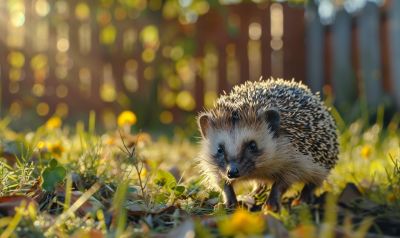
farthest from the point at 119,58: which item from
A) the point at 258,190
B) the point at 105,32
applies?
the point at 258,190

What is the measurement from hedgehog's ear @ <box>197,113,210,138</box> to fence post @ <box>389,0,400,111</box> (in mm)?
5448

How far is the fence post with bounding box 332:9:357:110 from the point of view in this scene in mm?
9992

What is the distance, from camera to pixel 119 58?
11594 millimetres

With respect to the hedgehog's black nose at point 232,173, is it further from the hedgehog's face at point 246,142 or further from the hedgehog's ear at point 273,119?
the hedgehog's ear at point 273,119

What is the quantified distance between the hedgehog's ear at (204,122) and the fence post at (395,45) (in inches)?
215

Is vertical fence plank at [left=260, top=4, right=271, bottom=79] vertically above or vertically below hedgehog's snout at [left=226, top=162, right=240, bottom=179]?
above

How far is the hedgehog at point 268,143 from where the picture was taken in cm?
414

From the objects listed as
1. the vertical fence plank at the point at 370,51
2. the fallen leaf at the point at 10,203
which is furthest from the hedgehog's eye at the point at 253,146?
the vertical fence plank at the point at 370,51

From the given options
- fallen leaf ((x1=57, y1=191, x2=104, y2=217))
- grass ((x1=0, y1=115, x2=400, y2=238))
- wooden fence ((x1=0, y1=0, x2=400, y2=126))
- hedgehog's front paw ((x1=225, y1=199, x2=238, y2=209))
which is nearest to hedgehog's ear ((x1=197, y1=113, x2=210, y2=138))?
grass ((x1=0, y1=115, x2=400, y2=238))

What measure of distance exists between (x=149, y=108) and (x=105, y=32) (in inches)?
69.3

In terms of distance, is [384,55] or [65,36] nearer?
[384,55]

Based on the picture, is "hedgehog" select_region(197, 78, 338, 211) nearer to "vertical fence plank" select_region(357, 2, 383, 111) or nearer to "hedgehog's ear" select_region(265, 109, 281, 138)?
"hedgehog's ear" select_region(265, 109, 281, 138)

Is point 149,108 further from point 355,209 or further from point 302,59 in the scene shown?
point 355,209

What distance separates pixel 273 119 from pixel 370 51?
247 inches
